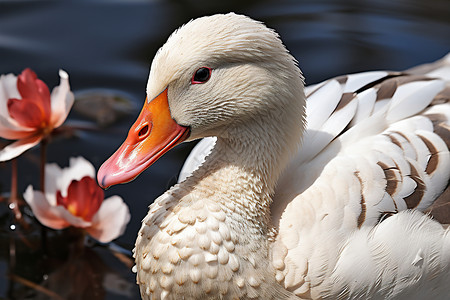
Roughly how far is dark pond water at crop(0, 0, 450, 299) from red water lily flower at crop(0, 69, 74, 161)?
2.15ft

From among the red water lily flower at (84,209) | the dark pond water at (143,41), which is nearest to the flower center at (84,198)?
the red water lily flower at (84,209)

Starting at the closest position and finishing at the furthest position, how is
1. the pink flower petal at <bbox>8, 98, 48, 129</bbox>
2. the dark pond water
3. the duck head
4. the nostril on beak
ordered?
the duck head, the nostril on beak, the pink flower petal at <bbox>8, 98, 48, 129</bbox>, the dark pond water

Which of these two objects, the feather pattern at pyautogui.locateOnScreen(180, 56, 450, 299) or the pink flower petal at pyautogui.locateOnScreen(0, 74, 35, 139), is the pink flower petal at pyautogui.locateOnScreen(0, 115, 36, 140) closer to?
the pink flower petal at pyautogui.locateOnScreen(0, 74, 35, 139)

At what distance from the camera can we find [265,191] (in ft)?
9.04

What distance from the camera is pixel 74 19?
5.21 metres

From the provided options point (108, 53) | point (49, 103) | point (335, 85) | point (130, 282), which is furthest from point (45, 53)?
point (335, 85)

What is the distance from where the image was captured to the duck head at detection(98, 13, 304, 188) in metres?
2.49

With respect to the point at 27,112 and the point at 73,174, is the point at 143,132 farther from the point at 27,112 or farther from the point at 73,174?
the point at 73,174

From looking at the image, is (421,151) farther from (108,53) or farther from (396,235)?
(108,53)

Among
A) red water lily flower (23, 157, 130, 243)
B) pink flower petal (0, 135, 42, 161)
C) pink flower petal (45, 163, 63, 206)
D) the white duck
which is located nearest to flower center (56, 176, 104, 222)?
red water lily flower (23, 157, 130, 243)

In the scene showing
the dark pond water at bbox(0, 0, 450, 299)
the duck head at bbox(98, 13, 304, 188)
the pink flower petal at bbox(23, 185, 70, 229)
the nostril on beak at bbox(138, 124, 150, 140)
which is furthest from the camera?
the dark pond water at bbox(0, 0, 450, 299)

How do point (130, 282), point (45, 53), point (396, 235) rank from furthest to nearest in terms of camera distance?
point (45, 53) < point (130, 282) < point (396, 235)

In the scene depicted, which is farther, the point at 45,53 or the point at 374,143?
the point at 45,53

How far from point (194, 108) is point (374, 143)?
0.78 meters
